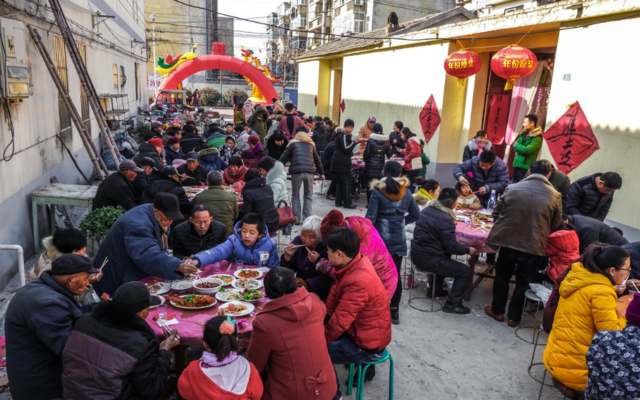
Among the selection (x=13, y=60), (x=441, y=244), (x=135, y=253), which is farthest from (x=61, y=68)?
(x=441, y=244)

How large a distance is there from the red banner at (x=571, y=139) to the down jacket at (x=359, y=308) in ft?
20.3

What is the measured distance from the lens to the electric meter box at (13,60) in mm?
5156

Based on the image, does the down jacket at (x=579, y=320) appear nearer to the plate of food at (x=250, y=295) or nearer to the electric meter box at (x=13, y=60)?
the plate of food at (x=250, y=295)

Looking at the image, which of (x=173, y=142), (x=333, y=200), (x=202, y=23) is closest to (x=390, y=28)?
(x=333, y=200)

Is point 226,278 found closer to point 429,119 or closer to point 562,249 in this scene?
point 562,249

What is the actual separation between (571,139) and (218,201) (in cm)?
658

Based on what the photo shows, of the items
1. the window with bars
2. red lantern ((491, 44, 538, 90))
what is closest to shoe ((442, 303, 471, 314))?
red lantern ((491, 44, 538, 90))

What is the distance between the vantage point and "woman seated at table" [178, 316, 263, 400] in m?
2.44

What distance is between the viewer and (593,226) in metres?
5.09

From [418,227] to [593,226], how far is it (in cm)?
200

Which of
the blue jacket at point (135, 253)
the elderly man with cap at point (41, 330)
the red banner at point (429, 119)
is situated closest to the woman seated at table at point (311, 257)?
the blue jacket at point (135, 253)

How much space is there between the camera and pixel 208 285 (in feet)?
12.5

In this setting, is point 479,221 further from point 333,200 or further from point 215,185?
point 333,200

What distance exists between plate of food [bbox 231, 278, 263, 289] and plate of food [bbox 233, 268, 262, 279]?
3.9 inches
